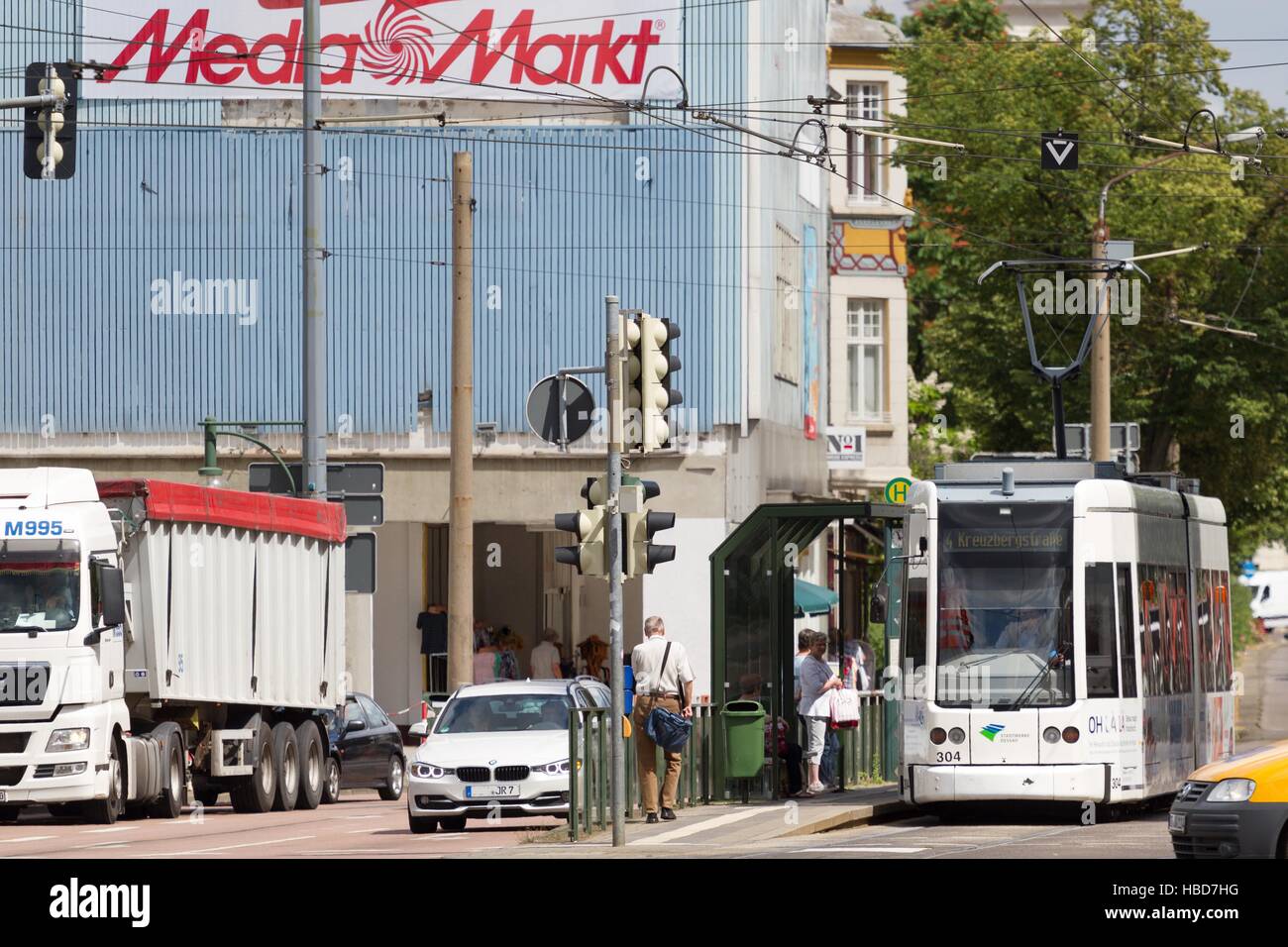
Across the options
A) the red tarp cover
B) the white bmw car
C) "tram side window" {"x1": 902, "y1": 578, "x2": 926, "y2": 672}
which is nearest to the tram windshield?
"tram side window" {"x1": 902, "y1": 578, "x2": 926, "y2": 672}

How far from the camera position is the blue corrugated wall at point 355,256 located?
3659 cm

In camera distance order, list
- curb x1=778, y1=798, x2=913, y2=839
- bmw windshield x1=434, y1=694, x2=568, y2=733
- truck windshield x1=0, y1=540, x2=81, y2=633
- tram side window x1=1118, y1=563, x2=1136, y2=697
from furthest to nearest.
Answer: bmw windshield x1=434, y1=694, x2=568, y2=733 → truck windshield x1=0, y1=540, x2=81, y2=633 → tram side window x1=1118, y1=563, x2=1136, y2=697 → curb x1=778, y1=798, x2=913, y2=839

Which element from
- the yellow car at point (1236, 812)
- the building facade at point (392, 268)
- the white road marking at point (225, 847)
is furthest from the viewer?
the building facade at point (392, 268)

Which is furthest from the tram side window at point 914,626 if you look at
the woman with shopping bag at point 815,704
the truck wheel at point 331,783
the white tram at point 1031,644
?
the truck wheel at point 331,783

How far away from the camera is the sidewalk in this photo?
707 inches

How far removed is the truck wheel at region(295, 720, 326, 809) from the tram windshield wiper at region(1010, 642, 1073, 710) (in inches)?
383

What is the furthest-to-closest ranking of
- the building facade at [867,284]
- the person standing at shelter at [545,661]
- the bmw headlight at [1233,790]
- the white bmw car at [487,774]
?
the building facade at [867,284] < the person standing at shelter at [545,661] < the white bmw car at [487,774] < the bmw headlight at [1233,790]

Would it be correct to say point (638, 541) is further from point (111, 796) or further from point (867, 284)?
point (867, 284)

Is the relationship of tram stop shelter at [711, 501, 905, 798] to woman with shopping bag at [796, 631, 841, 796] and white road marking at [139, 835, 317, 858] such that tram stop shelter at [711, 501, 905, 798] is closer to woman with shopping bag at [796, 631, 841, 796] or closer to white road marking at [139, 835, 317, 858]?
woman with shopping bag at [796, 631, 841, 796]

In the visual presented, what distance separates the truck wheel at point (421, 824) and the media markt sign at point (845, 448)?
23049 millimetres

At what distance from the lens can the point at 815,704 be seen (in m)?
24.2

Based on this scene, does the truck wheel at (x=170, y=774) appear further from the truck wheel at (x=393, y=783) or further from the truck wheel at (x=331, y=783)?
the truck wheel at (x=393, y=783)

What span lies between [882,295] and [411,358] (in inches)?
527
